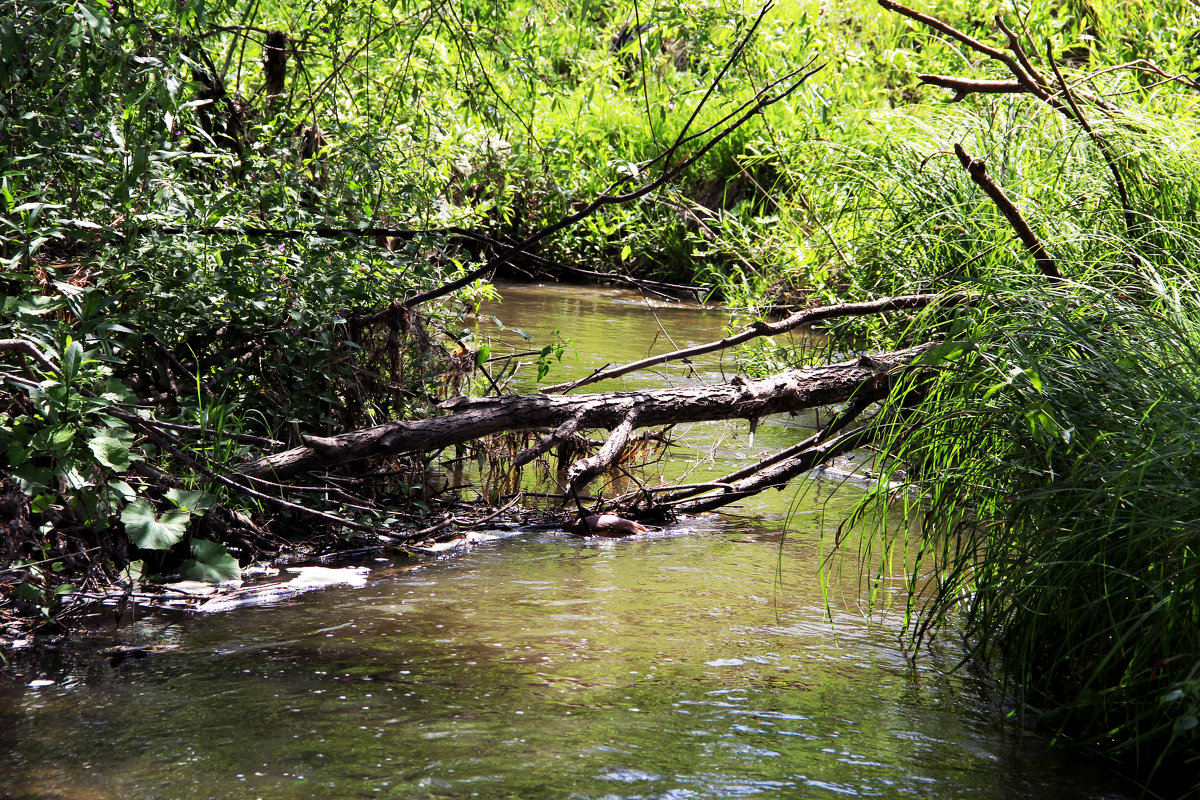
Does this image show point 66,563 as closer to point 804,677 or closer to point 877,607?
point 804,677

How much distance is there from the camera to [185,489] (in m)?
3.60

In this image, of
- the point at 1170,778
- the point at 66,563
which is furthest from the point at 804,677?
the point at 66,563

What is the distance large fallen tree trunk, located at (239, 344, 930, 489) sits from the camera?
3.87m

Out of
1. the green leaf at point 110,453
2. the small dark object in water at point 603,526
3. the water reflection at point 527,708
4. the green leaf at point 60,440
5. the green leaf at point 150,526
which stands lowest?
the water reflection at point 527,708

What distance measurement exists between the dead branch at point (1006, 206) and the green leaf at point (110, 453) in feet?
8.90

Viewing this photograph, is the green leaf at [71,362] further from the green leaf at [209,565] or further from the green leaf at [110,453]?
the green leaf at [209,565]

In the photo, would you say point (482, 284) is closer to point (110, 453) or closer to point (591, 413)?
point (591, 413)

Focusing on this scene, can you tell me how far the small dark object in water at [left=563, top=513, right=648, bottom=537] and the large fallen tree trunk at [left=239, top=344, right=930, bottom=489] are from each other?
18.8 inches

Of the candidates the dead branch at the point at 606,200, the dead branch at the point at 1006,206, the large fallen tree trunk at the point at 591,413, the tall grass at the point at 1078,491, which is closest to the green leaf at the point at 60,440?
the large fallen tree trunk at the point at 591,413

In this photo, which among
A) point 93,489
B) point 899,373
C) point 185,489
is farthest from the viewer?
point 899,373

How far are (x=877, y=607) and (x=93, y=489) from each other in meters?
2.55

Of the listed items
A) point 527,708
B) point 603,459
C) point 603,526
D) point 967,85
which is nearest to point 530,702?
point 527,708

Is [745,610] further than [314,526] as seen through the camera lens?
No

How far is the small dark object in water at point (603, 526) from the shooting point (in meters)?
4.53
